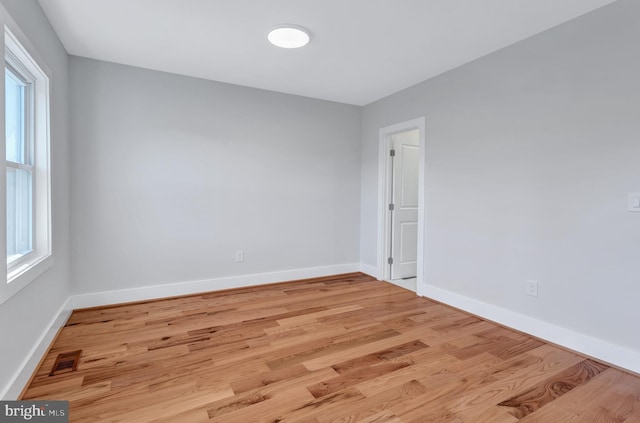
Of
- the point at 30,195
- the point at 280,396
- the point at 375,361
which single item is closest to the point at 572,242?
the point at 375,361

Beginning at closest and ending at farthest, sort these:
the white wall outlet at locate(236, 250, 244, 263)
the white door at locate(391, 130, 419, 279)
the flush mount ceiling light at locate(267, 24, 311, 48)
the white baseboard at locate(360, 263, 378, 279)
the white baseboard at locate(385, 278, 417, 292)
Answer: the flush mount ceiling light at locate(267, 24, 311, 48) < the white wall outlet at locate(236, 250, 244, 263) < the white baseboard at locate(385, 278, 417, 292) < the white door at locate(391, 130, 419, 279) < the white baseboard at locate(360, 263, 378, 279)

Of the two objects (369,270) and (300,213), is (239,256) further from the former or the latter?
(369,270)

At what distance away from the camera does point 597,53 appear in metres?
2.17

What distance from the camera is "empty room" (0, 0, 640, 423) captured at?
1840mm

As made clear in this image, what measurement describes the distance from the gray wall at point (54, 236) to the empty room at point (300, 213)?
0.08ft

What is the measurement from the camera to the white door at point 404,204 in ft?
13.8

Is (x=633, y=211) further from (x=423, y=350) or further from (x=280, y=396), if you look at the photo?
(x=280, y=396)

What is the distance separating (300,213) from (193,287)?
1.57m

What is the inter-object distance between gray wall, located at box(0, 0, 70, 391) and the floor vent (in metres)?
0.20

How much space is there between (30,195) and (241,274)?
2.13m

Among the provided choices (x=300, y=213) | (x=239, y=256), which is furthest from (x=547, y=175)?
(x=239, y=256)

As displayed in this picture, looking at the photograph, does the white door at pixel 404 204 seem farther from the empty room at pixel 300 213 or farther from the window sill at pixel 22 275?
the window sill at pixel 22 275

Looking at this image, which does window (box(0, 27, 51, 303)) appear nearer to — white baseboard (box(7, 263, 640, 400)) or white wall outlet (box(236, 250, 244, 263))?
white baseboard (box(7, 263, 640, 400))

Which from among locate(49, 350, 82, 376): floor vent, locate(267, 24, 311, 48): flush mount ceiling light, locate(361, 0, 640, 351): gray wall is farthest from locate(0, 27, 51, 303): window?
locate(361, 0, 640, 351): gray wall
